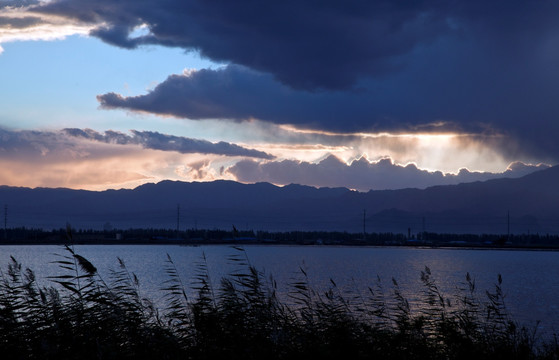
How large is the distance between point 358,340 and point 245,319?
462 cm

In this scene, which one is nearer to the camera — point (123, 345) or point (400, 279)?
point (123, 345)

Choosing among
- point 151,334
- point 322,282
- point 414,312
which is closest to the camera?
point 151,334

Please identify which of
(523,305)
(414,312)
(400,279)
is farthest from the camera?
(400,279)

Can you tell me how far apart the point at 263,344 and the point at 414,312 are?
32.4 metres

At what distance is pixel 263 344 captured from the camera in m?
23.3

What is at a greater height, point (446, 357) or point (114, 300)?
point (114, 300)

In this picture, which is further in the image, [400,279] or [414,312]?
[400,279]

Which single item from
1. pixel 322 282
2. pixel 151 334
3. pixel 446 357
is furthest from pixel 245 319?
pixel 322 282

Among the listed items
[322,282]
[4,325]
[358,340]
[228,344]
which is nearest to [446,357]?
[358,340]

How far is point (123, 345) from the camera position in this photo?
81.1 ft

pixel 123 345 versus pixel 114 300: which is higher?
pixel 114 300

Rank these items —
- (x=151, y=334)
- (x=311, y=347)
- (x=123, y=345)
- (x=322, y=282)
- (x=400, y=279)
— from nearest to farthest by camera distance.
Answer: (x=311, y=347), (x=151, y=334), (x=123, y=345), (x=322, y=282), (x=400, y=279)

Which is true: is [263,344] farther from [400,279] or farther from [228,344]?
[400,279]

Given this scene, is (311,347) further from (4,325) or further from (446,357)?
(4,325)
